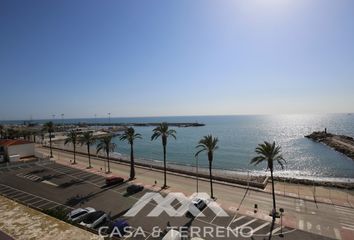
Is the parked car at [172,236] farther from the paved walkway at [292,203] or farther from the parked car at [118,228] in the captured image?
the paved walkway at [292,203]

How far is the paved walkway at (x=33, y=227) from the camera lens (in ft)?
40.9

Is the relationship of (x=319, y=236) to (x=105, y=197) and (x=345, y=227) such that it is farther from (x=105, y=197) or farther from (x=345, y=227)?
(x=105, y=197)

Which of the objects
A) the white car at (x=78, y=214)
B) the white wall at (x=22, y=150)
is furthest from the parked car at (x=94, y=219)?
the white wall at (x=22, y=150)

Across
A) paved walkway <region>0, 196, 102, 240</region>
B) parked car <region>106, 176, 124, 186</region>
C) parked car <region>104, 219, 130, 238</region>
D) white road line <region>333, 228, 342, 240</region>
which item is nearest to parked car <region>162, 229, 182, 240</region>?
parked car <region>104, 219, 130, 238</region>

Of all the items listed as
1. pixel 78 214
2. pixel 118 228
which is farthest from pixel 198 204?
pixel 78 214

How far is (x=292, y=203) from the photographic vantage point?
1363 inches

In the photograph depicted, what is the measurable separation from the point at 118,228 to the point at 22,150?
45.6 m

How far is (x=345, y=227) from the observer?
2719 centimetres

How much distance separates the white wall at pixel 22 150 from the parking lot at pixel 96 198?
228 inches

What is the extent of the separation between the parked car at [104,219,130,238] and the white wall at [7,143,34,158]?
142 feet

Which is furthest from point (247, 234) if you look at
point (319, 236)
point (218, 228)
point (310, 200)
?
point (310, 200)

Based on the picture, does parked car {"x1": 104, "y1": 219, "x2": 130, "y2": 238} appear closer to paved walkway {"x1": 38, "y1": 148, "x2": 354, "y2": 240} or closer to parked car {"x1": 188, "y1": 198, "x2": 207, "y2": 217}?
parked car {"x1": 188, "y1": 198, "x2": 207, "y2": 217}

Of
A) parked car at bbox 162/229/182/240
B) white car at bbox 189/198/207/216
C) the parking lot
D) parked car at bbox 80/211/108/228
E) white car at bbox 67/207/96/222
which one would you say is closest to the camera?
parked car at bbox 162/229/182/240

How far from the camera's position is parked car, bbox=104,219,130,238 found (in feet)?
77.8
